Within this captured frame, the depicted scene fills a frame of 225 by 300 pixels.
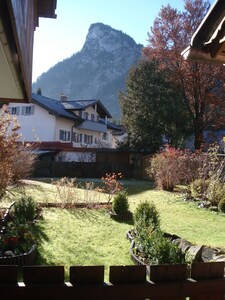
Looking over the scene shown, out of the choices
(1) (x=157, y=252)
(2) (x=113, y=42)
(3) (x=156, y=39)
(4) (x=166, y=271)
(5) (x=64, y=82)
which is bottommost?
(1) (x=157, y=252)

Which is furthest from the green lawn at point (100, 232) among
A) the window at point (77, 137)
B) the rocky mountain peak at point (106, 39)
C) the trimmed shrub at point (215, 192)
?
the rocky mountain peak at point (106, 39)

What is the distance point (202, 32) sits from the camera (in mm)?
3496

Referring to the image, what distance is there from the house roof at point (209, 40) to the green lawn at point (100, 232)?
3.62 meters

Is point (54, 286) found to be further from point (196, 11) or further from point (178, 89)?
point (178, 89)

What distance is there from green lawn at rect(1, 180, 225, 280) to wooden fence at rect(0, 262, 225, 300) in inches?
117

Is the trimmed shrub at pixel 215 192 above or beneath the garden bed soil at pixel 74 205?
above

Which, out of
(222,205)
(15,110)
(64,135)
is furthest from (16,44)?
(15,110)

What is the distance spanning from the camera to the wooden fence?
2.69 meters

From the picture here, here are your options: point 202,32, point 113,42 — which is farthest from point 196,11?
point 113,42

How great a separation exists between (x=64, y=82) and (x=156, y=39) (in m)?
91.8

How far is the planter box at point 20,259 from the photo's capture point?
5.48 meters

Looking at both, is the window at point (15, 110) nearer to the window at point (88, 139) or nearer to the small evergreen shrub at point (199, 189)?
the window at point (88, 139)

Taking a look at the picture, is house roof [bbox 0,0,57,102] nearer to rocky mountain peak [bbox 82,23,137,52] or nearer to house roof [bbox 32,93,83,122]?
house roof [bbox 32,93,83,122]

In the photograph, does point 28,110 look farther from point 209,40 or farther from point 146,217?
point 209,40
